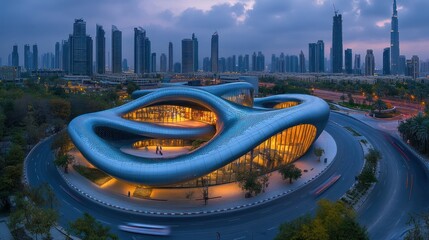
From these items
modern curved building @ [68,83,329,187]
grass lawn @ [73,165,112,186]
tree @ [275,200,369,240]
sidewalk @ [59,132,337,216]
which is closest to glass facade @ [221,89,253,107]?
modern curved building @ [68,83,329,187]

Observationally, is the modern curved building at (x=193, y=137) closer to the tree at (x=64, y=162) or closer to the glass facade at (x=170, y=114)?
the glass facade at (x=170, y=114)

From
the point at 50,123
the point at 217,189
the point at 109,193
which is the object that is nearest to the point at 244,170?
the point at 217,189

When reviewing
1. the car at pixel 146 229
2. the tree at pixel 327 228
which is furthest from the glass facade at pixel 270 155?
the tree at pixel 327 228

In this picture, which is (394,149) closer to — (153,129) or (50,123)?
(153,129)

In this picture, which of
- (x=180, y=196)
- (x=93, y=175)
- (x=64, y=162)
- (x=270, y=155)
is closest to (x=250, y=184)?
(x=180, y=196)

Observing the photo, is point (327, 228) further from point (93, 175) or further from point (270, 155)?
point (93, 175)

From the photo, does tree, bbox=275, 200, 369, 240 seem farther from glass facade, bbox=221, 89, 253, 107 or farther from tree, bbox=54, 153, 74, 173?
glass facade, bbox=221, 89, 253, 107
